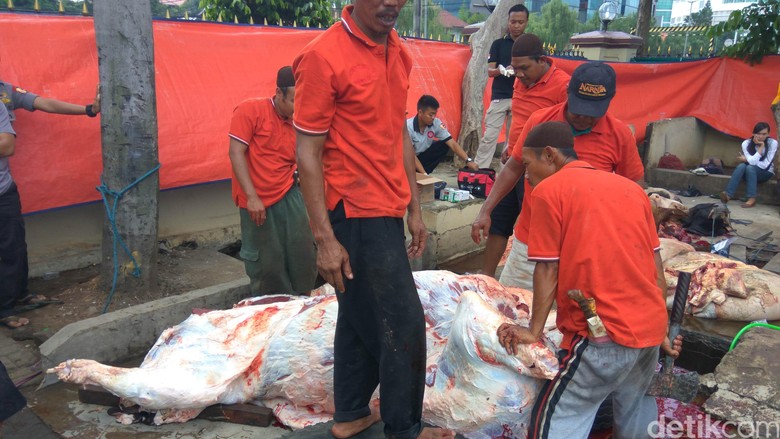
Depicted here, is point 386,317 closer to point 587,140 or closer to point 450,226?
point 587,140

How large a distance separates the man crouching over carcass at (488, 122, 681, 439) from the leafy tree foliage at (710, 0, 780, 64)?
25.9 ft

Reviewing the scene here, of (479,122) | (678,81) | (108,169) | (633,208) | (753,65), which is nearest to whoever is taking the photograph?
(633,208)

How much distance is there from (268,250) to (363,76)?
7.87 ft

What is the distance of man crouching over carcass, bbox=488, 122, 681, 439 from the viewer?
231cm

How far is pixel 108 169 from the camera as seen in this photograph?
416 centimetres

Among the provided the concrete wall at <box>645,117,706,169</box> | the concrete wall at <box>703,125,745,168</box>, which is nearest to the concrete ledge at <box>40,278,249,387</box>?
the concrete wall at <box>645,117,706,169</box>

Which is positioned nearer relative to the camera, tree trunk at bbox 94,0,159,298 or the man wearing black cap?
the man wearing black cap

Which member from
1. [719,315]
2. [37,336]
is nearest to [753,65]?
[719,315]

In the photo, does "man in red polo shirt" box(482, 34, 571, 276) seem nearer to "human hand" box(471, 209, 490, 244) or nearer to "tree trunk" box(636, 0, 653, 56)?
"human hand" box(471, 209, 490, 244)

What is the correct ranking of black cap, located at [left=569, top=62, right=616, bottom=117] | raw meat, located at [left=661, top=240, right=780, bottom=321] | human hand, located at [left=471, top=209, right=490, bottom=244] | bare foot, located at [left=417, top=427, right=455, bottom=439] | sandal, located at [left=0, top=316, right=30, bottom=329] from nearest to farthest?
1. bare foot, located at [left=417, top=427, right=455, bottom=439]
2. black cap, located at [left=569, top=62, right=616, bottom=117]
3. raw meat, located at [left=661, top=240, right=780, bottom=321]
4. human hand, located at [left=471, top=209, right=490, bottom=244]
5. sandal, located at [left=0, top=316, right=30, bottom=329]

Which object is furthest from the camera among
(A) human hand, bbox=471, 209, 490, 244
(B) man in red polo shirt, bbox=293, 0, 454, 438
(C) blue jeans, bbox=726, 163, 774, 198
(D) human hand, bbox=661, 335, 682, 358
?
(C) blue jeans, bbox=726, 163, 774, 198

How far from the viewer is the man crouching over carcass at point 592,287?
2.31 meters

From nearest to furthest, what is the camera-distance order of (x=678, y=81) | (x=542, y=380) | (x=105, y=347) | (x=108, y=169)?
(x=542, y=380), (x=105, y=347), (x=108, y=169), (x=678, y=81)

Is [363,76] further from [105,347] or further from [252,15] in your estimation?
[252,15]
